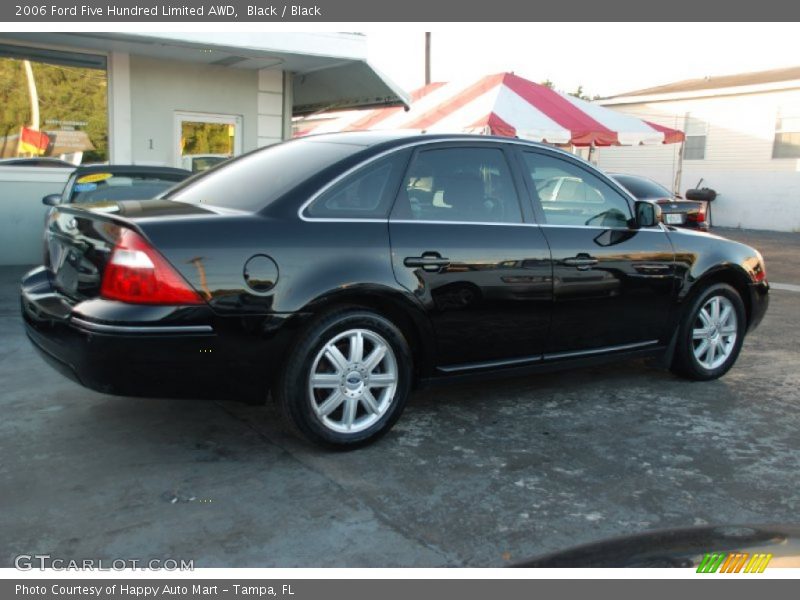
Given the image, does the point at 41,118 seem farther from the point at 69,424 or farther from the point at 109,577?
the point at 109,577

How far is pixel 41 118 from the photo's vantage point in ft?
33.9

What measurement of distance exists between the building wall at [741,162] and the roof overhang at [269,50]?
1383 cm

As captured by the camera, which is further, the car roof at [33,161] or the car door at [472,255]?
the car roof at [33,161]

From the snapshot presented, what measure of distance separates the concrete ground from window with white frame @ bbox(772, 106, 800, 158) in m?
18.9

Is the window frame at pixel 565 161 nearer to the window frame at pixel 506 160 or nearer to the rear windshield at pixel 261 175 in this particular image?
the window frame at pixel 506 160

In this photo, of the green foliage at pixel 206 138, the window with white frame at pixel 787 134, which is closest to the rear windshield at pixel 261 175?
the green foliage at pixel 206 138

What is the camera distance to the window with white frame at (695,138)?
23859mm

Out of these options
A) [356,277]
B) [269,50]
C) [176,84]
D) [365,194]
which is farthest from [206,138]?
[356,277]

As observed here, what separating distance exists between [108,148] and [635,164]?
1982 centimetres

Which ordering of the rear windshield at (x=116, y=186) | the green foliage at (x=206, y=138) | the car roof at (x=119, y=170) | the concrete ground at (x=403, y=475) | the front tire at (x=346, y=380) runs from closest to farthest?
the concrete ground at (x=403, y=475)
the front tire at (x=346, y=380)
the rear windshield at (x=116, y=186)
the car roof at (x=119, y=170)
the green foliage at (x=206, y=138)

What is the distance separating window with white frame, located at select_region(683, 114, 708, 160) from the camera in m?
23.9

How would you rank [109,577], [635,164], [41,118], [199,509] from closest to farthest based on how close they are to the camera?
[109,577], [199,509], [41,118], [635,164]

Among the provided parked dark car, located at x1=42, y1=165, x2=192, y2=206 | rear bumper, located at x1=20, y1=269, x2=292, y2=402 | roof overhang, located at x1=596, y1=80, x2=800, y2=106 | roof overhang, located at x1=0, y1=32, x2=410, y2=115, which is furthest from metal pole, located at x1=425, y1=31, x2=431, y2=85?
rear bumper, located at x1=20, y1=269, x2=292, y2=402

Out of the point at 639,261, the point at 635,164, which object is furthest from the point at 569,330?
the point at 635,164
